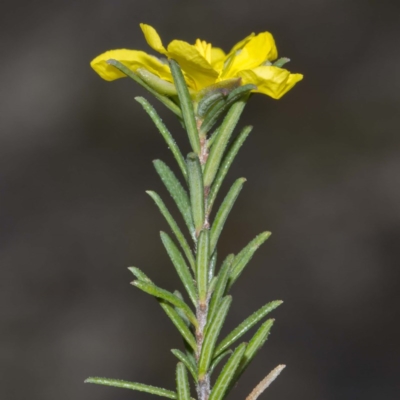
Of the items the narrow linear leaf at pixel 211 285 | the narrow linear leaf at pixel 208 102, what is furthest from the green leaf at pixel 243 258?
the narrow linear leaf at pixel 208 102

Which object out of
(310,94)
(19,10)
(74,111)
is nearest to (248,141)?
(310,94)

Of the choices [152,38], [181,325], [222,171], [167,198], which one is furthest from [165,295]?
[167,198]

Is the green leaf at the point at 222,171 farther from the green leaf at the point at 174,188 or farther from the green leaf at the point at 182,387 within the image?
the green leaf at the point at 182,387

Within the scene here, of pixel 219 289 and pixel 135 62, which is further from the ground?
pixel 135 62

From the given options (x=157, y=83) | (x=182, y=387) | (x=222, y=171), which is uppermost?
(x=157, y=83)

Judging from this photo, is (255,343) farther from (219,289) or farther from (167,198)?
(167,198)

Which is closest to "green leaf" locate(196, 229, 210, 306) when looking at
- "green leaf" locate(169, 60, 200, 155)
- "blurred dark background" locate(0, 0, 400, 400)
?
"green leaf" locate(169, 60, 200, 155)

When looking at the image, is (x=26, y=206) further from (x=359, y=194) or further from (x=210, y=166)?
(x=210, y=166)

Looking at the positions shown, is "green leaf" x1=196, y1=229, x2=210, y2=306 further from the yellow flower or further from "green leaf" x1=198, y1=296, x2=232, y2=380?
the yellow flower
